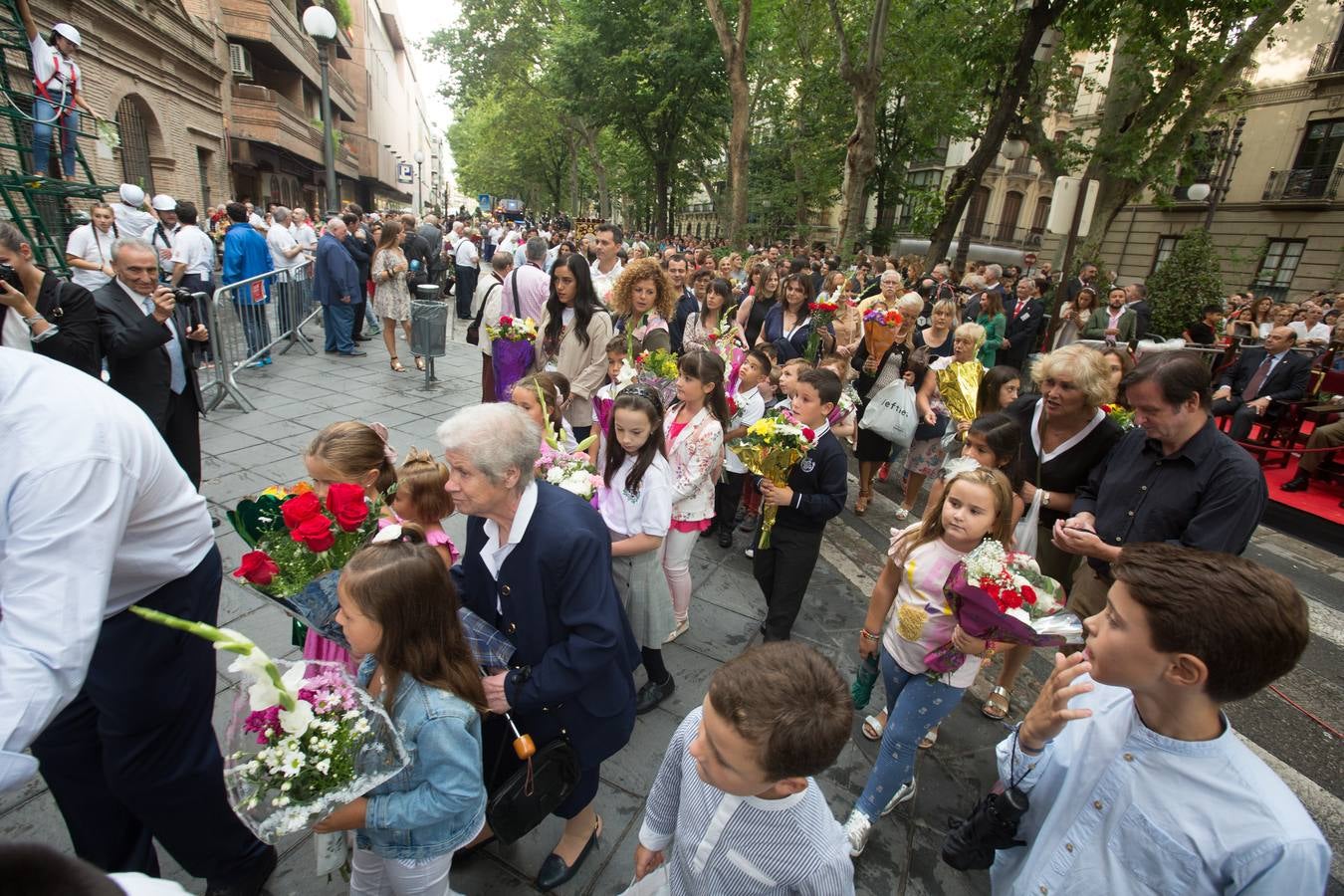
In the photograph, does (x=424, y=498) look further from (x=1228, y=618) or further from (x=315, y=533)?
(x=1228, y=618)

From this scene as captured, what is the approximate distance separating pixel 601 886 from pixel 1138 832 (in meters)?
1.82

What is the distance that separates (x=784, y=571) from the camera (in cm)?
357

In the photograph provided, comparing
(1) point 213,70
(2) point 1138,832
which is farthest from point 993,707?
(1) point 213,70

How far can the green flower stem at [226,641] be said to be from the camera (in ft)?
4.04

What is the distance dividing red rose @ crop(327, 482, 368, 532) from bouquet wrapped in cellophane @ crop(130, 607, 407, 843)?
0.46 meters

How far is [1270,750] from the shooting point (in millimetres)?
3441

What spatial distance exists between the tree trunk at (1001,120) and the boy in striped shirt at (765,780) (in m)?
11.9

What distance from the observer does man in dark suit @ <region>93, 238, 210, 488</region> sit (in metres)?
3.60

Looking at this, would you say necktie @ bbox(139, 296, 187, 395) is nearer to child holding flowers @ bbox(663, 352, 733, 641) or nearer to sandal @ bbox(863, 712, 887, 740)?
child holding flowers @ bbox(663, 352, 733, 641)

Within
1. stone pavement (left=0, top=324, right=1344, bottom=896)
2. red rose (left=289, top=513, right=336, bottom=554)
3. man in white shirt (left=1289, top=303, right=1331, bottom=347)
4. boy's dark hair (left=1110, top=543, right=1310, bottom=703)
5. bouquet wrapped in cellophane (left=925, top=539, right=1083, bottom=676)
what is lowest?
stone pavement (left=0, top=324, right=1344, bottom=896)

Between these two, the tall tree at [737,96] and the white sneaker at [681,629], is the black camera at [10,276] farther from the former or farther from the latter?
the tall tree at [737,96]

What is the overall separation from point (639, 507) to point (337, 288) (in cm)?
803

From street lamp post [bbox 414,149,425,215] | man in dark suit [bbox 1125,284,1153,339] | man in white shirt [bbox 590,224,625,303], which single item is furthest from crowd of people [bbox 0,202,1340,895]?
street lamp post [bbox 414,149,425,215]

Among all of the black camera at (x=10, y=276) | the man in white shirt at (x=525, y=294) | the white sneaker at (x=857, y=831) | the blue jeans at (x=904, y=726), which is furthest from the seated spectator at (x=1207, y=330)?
the black camera at (x=10, y=276)
